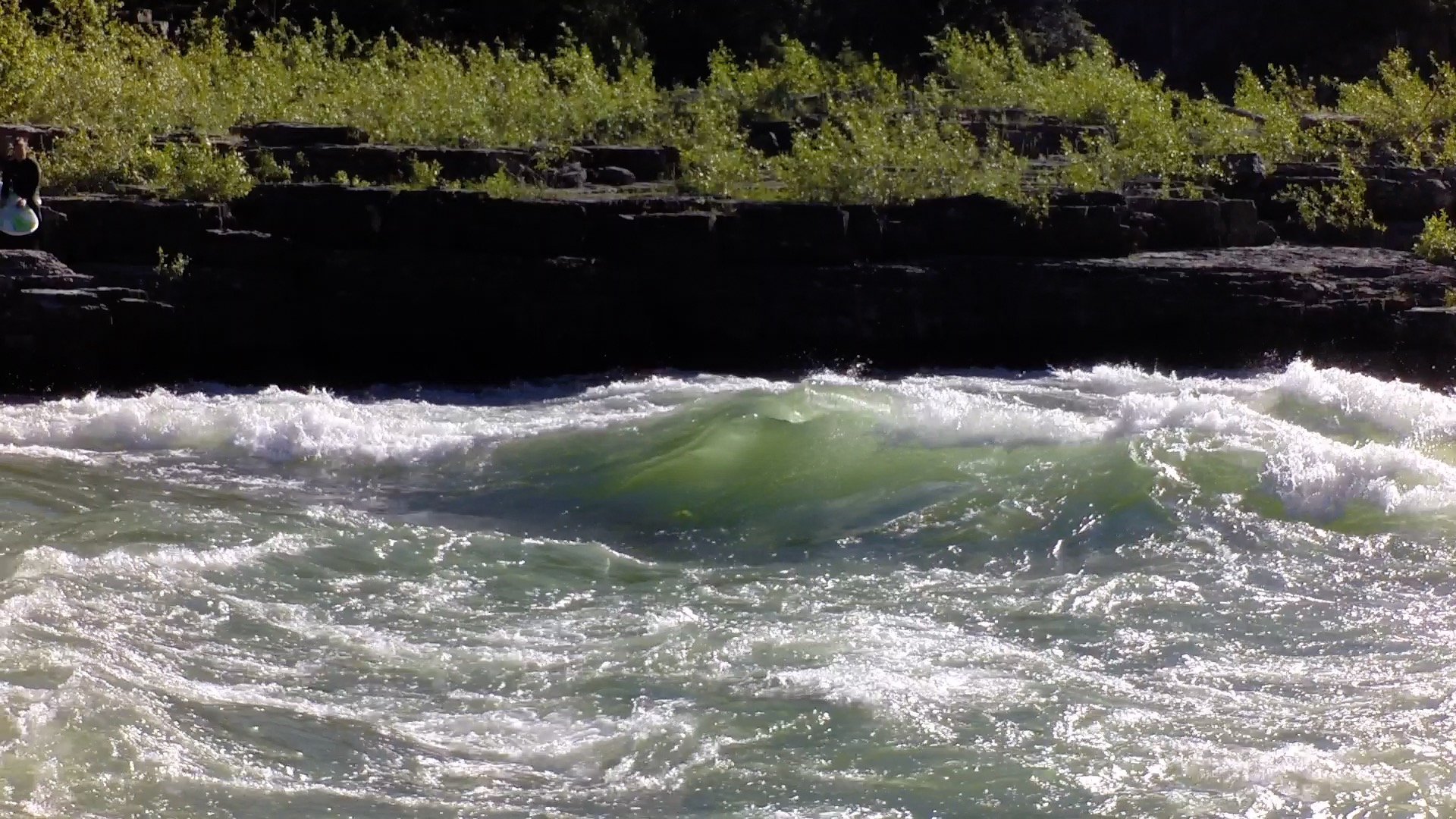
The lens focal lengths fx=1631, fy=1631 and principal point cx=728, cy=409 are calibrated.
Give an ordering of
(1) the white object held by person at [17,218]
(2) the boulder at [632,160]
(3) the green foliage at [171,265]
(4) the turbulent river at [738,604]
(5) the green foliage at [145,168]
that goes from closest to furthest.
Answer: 1. (4) the turbulent river at [738,604]
2. (1) the white object held by person at [17,218]
3. (3) the green foliage at [171,265]
4. (5) the green foliage at [145,168]
5. (2) the boulder at [632,160]

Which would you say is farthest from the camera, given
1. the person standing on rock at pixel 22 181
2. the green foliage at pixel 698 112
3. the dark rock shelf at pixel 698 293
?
the green foliage at pixel 698 112

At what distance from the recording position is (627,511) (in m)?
9.81

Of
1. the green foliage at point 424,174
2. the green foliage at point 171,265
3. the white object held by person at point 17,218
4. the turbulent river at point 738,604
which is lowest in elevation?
the turbulent river at point 738,604

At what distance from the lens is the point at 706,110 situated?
16750 mm

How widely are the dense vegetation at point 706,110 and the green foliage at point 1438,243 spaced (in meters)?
0.83

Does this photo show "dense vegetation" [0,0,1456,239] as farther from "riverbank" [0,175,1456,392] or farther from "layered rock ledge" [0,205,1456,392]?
"layered rock ledge" [0,205,1456,392]

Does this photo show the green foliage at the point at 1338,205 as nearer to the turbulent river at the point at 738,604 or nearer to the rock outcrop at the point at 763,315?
the rock outcrop at the point at 763,315

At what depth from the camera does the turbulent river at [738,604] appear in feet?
19.3

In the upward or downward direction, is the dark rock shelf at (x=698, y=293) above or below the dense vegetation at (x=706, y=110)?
below

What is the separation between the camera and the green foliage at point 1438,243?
14711mm

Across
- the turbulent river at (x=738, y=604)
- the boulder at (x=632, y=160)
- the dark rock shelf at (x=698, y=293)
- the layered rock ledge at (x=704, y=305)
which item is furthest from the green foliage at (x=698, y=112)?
the turbulent river at (x=738, y=604)

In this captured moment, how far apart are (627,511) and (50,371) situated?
17.2ft

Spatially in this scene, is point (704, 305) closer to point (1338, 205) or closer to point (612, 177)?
point (612, 177)

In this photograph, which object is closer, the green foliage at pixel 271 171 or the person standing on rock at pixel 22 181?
the person standing on rock at pixel 22 181
